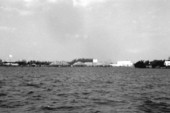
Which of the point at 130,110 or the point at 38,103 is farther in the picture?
the point at 38,103

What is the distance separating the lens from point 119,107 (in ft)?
61.3

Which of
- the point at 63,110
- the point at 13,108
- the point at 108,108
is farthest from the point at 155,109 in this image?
the point at 13,108

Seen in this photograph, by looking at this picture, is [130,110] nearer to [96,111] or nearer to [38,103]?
[96,111]

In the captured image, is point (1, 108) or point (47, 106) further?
point (47, 106)

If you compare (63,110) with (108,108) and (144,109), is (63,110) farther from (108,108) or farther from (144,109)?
(144,109)

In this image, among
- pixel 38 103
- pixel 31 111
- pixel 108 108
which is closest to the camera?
pixel 31 111

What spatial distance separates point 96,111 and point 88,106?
2057mm

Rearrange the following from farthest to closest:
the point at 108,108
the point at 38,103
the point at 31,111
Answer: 1. the point at 38,103
2. the point at 108,108
3. the point at 31,111

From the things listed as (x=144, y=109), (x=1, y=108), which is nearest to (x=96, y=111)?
(x=144, y=109)

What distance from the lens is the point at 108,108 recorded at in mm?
18172

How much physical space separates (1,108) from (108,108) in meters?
7.82

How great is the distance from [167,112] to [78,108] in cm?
640

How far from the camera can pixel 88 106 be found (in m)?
19.2

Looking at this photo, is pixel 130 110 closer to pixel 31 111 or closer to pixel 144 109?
pixel 144 109
